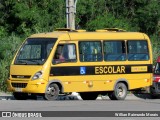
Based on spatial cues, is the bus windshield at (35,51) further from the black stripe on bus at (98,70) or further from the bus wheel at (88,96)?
the bus wheel at (88,96)

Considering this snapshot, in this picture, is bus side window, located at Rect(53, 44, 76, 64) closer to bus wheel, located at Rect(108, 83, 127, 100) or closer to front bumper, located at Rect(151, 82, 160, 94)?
bus wheel, located at Rect(108, 83, 127, 100)

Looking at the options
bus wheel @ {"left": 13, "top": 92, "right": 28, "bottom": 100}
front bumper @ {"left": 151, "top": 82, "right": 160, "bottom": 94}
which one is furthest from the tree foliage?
bus wheel @ {"left": 13, "top": 92, "right": 28, "bottom": 100}

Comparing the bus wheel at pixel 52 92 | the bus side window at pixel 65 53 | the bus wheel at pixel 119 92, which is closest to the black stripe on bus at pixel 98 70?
the bus side window at pixel 65 53

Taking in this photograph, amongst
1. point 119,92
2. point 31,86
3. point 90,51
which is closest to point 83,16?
point 119,92

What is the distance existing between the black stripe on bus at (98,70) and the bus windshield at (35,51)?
615 mm

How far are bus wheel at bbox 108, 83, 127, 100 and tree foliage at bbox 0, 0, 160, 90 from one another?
26.4ft

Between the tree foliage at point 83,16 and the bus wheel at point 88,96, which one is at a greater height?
the tree foliage at point 83,16

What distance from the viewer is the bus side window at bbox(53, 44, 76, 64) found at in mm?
24188

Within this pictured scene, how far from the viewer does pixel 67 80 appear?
966 inches

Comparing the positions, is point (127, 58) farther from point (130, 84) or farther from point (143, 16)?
point (143, 16)

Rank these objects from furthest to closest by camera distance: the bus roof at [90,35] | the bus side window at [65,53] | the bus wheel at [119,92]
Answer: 1. the bus wheel at [119,92]
2. the bus roof at [90,35]
3. the bus side window at [65,53]

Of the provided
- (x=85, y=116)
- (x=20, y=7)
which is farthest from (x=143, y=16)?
(x=85, y=116)

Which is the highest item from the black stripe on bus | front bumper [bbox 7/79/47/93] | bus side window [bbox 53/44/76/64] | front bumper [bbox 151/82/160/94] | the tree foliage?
the tree foliage

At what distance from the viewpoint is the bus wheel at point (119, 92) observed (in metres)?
26.0
